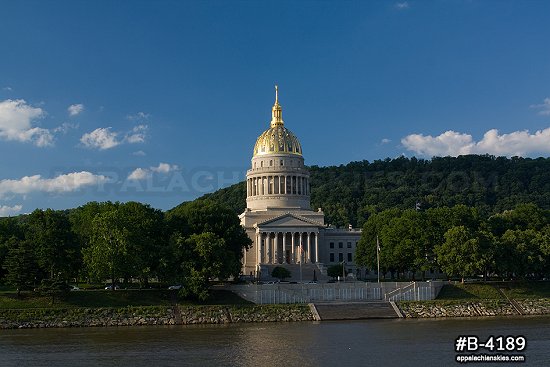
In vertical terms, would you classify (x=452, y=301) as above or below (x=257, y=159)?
below

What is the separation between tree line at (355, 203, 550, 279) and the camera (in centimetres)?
9088

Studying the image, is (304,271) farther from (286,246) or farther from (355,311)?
(355,311)

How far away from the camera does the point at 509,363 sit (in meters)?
44.0

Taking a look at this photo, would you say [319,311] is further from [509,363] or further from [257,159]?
[257,159]

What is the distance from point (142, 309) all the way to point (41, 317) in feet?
34.3

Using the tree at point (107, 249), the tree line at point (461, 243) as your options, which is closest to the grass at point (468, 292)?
the tree line at point (461, 243)

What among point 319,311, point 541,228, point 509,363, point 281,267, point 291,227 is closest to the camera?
point 509,363

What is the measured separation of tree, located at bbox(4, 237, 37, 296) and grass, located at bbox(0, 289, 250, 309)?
162 centimetres

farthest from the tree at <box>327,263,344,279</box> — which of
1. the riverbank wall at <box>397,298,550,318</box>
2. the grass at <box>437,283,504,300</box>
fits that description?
the riverbank wall at <box>397,298,550,318</box>

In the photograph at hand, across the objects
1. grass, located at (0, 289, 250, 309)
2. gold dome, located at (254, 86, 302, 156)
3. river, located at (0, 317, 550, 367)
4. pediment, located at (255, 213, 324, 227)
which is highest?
gold dome, located at (254, 86, 302, 156)

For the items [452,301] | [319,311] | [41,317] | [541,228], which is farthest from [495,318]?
[41,317]

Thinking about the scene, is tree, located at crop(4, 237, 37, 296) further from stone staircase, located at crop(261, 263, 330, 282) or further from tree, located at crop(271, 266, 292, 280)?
stone staircase, located at crop(261, 263, 330, 282)

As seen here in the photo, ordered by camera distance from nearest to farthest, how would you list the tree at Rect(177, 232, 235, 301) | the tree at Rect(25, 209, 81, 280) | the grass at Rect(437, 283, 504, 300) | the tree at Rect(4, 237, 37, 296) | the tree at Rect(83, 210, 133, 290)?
the tree at Rect(4, 237, 37, 296) → the tree at Rect(177, 232, 235, 301) → the tree at Rect(83, 210, 133, 290) → the tree at Rect(25, 209, 81, 280) → the grass at Rect(437, 283, 504, 300)

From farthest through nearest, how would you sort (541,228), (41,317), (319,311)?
(541,228)
(319,311)
(41,317)
